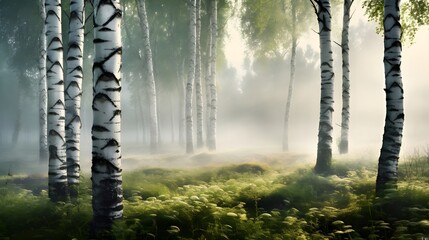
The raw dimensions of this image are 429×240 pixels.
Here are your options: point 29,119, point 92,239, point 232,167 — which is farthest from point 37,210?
point 29,119

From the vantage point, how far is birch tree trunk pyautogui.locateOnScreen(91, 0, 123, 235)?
478 centimetres

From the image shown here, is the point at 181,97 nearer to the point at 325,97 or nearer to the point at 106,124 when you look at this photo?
the point at 325,97

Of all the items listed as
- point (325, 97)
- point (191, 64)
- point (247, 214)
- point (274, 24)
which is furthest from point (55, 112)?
point (274, 24)

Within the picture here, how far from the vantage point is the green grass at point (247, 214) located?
15.1ft

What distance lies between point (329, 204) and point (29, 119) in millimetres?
70501

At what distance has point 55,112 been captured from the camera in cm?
708

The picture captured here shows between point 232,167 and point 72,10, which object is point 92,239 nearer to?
point 72,10

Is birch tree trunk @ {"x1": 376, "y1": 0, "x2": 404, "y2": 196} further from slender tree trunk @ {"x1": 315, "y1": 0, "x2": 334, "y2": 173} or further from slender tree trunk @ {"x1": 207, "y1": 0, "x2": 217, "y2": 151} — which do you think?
slender tree trunk @ {"x1": 207, "y1": 0, "x2": 217, "y2": 151}

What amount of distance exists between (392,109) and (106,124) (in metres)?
5.23

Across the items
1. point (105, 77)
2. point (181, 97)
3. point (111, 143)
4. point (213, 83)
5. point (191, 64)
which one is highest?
point (191, 64)

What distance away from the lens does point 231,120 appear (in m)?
58.1

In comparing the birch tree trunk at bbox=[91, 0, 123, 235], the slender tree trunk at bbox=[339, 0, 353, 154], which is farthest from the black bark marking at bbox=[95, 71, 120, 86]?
the slender tree trunk at bbox=[339, 0, 353, 154]

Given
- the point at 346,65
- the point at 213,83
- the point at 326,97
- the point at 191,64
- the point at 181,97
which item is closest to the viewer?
the point at 326,97

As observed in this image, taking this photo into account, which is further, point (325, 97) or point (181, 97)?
point (181, 97)
